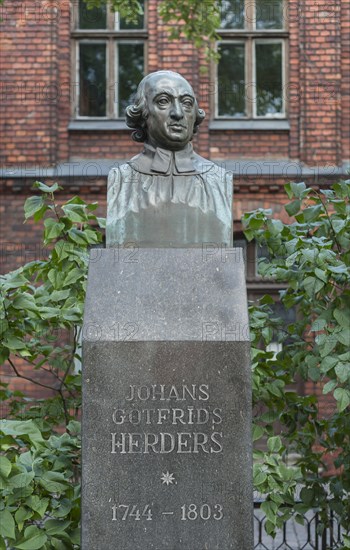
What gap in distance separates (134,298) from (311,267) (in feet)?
3.73

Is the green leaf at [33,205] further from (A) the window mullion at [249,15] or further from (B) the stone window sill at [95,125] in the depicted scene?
(A) the window mullion at [249,15]

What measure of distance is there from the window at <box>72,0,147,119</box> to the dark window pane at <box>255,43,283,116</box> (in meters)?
1.40

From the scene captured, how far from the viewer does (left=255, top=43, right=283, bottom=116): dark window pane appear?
1262 cm

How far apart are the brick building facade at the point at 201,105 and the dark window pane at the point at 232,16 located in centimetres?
7

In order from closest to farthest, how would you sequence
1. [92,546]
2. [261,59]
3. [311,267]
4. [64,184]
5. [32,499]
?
[92,546] < [32,499] < [311,267] < [64,184] < [261,59]

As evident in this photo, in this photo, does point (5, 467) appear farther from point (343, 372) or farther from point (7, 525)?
point (343, 372)

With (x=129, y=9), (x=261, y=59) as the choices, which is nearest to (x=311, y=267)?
(x=129, y=9)

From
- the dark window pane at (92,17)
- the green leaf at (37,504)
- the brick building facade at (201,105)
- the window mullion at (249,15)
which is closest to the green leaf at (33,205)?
the green leaf at (37,504)

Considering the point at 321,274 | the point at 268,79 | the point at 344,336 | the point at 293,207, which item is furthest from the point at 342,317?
the point at 268,79

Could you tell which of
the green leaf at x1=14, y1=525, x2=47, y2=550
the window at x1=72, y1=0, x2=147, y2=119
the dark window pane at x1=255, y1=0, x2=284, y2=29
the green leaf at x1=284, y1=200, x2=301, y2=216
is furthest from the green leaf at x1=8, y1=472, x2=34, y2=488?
the dark window pane at x1=255, y1=0, x2=284, y2=29

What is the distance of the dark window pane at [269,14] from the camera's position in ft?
41.7

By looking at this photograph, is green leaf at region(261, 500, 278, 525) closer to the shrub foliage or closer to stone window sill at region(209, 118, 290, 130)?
the shrub foliage

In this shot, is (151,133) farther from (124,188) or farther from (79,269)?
(79,269)

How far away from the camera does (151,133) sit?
546 cm
